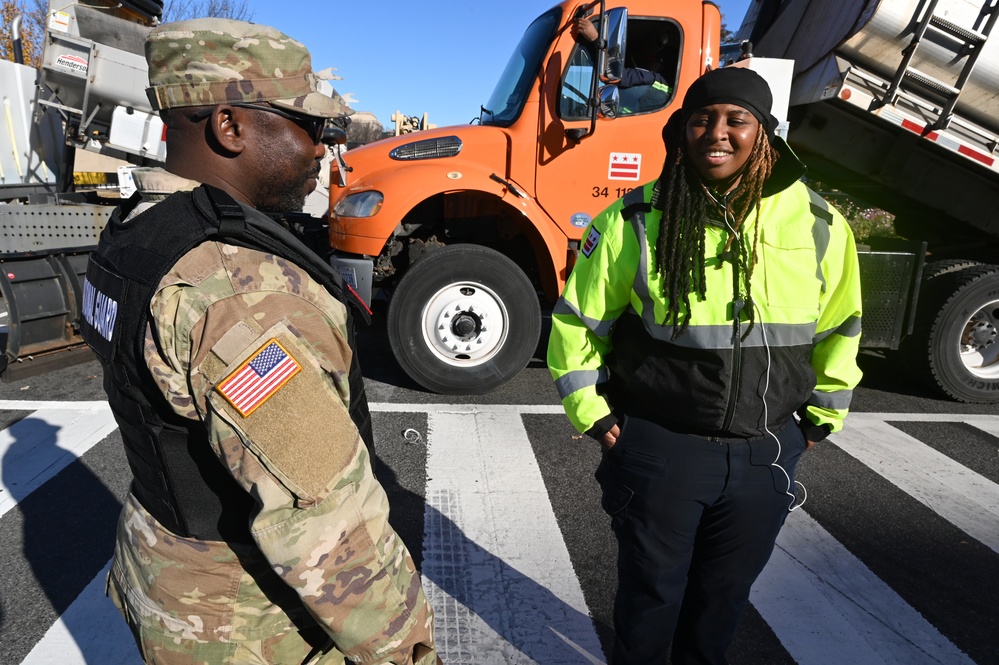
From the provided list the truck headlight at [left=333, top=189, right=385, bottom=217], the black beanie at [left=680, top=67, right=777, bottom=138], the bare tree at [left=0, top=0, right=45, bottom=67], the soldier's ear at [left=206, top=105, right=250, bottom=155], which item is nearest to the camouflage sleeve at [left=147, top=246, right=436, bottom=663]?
the soldier's ear at [left=206, top=105, right=250, bottom=155]

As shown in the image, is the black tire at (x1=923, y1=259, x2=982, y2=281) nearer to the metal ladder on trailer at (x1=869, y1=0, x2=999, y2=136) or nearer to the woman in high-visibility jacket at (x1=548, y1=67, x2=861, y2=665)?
the metal ladder on trailer at (x1=869, y1=0, x2=999, y2=136)

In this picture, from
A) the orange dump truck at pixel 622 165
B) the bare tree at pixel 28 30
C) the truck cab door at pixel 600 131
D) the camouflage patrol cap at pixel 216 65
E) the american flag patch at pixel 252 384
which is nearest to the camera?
the american flag patch at pixel 252 384

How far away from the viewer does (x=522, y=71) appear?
5.07 metres

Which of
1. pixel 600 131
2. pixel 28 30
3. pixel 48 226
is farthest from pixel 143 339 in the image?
pixel 28 30

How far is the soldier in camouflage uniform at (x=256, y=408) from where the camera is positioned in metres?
1.02

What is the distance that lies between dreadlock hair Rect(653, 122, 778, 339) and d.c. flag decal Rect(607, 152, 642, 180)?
3.14m

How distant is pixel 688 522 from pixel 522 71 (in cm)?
412

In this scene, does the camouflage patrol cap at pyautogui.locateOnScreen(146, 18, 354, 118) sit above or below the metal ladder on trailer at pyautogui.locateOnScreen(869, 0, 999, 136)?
below

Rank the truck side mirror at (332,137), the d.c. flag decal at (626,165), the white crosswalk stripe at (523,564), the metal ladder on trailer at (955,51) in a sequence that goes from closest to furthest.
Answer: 1. the truck side mirror at (332,137)
2. the white crosswalk stripe at (523,564)
3. the metal ladder on trailer at (955,51)
4. the d.c. flag decal at (626,165)

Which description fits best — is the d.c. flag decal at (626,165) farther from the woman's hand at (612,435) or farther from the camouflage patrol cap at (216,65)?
the camouflage patrol cap at (216,65)

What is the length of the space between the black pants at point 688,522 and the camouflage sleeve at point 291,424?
3.24 feet

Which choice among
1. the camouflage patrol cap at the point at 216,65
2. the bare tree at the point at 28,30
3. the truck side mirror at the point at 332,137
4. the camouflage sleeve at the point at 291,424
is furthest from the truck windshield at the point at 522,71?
the bare tree at the point at 28,30

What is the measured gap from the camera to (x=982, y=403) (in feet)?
18.7

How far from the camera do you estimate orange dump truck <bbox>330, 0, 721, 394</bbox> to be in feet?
15.7
